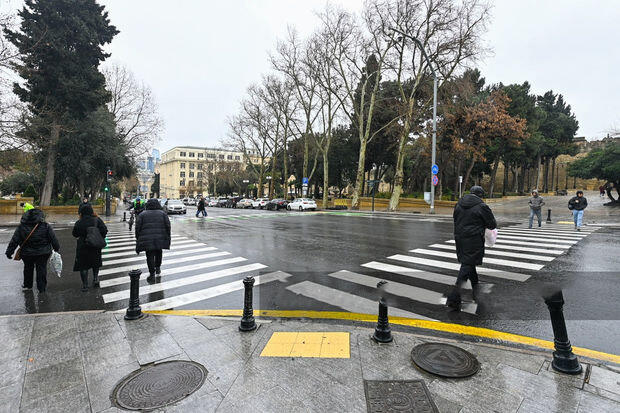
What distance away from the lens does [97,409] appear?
2486 mm

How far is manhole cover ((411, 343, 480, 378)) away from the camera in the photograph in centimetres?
286

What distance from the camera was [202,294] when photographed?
17.7ft

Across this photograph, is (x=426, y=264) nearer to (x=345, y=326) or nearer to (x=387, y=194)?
(x=345, y=326)

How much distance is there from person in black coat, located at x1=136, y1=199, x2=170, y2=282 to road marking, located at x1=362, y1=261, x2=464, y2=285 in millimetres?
4570

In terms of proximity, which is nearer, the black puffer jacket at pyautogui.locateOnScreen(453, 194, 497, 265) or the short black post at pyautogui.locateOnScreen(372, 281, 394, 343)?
the short black post at pyautogui.locateOnScreen(372, 281, 394, 343)

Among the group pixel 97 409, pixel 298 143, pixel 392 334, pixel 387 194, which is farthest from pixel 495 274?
pixel 298 143

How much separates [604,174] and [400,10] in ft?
70.1

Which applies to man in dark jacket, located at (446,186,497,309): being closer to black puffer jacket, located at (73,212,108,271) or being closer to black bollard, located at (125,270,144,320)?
black bollard, located at (125,270,144,320)

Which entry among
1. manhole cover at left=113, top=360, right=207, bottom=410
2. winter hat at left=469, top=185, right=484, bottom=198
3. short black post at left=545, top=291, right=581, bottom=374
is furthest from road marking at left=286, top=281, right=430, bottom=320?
manhole cover at left=113, top=360, right=207, bottom=410

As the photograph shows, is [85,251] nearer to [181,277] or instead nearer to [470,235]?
[181,277]

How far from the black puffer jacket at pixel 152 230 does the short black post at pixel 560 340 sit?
6.43m

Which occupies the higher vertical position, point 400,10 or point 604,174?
point 400,10

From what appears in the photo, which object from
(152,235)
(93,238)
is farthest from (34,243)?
(152,235)

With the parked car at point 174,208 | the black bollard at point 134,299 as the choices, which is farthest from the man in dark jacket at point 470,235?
the parked car at point 174,208
